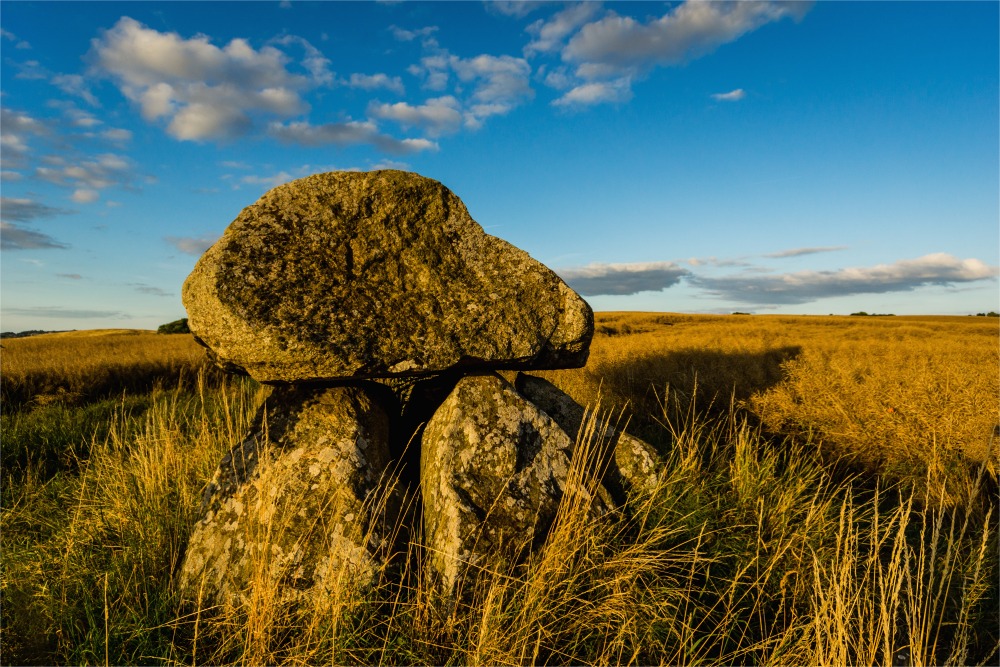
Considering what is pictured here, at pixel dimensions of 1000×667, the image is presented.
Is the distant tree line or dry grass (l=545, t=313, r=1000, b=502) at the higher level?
the distant tree line

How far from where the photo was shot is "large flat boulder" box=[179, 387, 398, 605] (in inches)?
141

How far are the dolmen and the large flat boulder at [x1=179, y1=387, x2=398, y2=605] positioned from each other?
1 cm

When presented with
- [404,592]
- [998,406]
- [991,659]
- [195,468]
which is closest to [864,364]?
[998,406]

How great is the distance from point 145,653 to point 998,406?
9.00m

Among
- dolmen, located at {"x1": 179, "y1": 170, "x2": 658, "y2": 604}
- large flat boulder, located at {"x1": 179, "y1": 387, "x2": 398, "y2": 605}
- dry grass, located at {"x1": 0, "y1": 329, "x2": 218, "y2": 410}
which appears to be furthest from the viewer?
dry grass, located at {"x1": 0, "y1": 329, "x2": 218, "y2": 410}

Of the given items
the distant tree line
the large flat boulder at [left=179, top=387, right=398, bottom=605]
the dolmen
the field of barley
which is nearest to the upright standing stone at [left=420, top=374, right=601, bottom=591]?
the dolmen

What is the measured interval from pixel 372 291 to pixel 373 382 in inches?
34.7

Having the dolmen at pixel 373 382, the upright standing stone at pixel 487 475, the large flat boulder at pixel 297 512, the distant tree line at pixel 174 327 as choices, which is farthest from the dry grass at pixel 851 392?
the distant tree line at pixel 174 327

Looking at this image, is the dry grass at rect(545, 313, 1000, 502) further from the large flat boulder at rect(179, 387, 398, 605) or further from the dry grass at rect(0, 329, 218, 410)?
the dry grass at rect(0, 329, 218, 410)

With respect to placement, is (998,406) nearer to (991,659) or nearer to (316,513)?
(991,659)

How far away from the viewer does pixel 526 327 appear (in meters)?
4.61

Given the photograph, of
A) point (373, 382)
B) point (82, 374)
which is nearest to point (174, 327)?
point (82, 374)

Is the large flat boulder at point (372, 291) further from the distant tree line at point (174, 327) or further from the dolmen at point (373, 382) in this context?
the distant tree line at point (174, 327)

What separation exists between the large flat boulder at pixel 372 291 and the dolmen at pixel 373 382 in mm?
12
